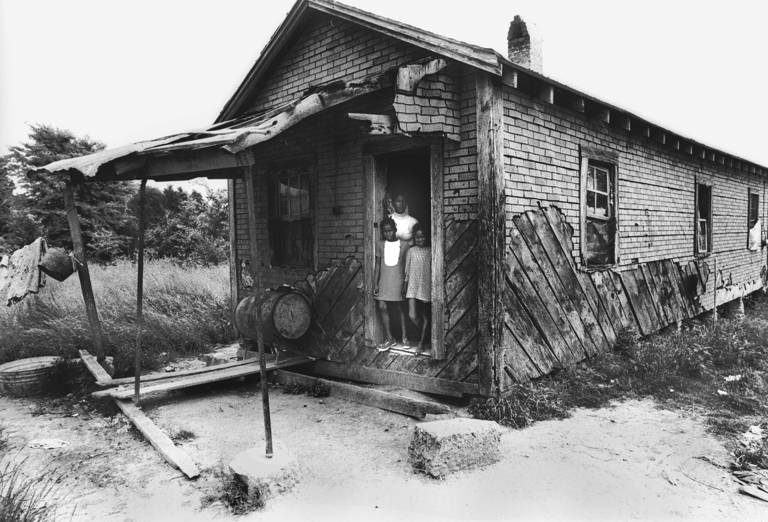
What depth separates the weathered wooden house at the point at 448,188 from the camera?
5.56 m

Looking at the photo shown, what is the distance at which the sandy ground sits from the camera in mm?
3803

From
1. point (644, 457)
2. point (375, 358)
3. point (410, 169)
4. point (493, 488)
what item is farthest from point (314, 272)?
point (644, 457)

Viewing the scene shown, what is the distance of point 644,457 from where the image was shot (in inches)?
183

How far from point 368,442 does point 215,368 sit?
3.03 meters

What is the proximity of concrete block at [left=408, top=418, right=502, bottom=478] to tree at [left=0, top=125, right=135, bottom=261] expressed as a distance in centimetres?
2022

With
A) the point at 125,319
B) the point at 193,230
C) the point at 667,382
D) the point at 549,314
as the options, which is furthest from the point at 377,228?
the point at 193,230

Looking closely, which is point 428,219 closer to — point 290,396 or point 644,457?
point 290,396

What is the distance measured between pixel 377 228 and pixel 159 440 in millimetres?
3485

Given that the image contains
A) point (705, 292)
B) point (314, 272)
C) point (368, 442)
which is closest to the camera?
point (368, 442)

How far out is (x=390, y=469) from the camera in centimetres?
453

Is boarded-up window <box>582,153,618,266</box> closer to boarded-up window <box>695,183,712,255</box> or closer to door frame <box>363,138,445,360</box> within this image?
door frame <box>363,138,445,360</box>

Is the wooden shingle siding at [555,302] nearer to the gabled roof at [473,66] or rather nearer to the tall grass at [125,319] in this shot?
the gabled roof at [473,66]

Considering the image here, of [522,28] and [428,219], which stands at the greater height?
[522,28]

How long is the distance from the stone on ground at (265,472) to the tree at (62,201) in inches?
775
